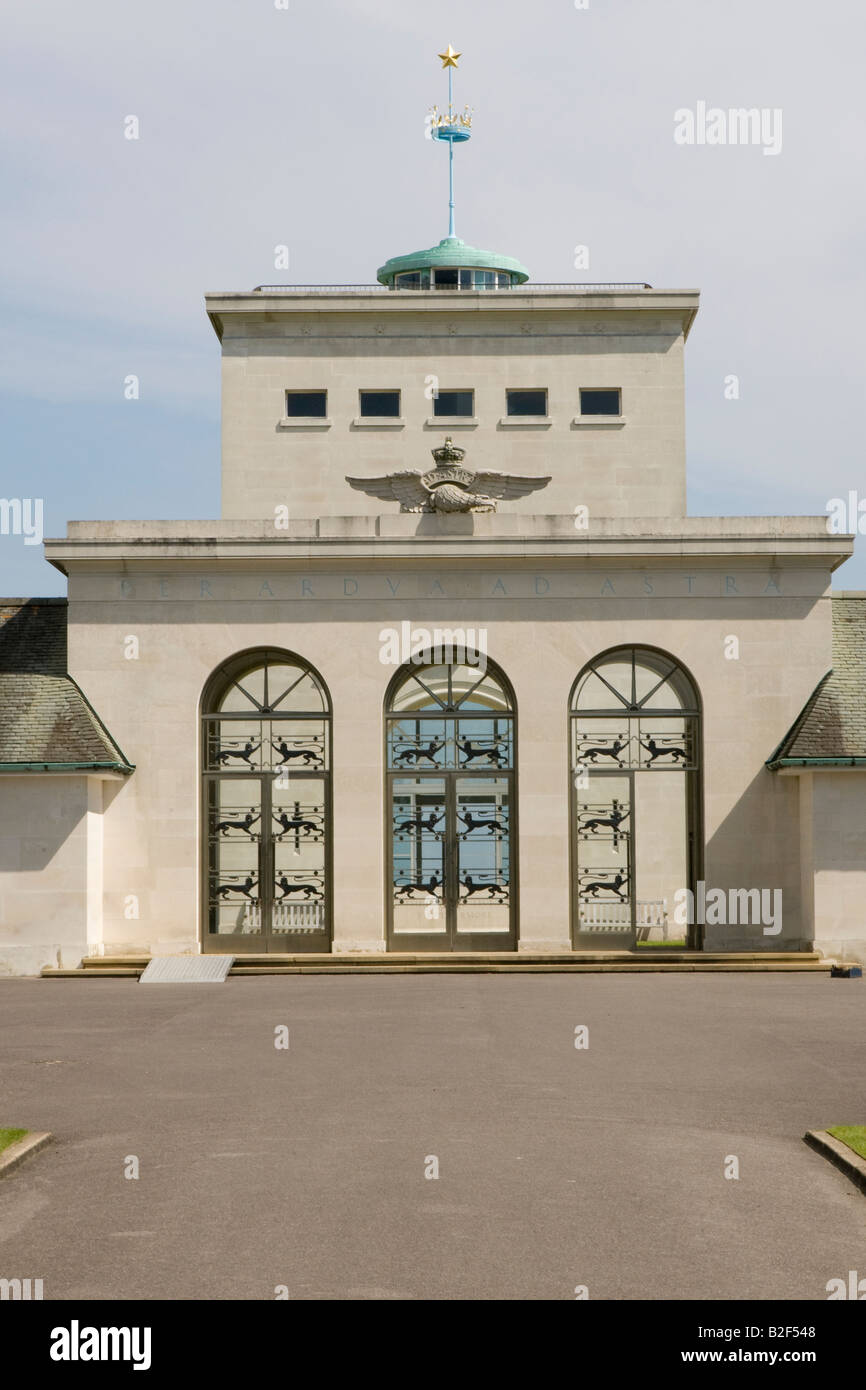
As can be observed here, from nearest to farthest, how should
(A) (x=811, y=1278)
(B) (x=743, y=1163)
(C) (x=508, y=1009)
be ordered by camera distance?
(A) (x=811, y=1278) → (B) (x=743, y=1163) → (C) (x=508, y=1009)

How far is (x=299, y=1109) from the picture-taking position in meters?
14.5

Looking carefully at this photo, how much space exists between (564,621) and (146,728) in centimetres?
823

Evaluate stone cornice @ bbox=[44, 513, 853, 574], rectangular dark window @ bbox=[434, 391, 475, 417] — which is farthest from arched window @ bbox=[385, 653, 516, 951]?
rectangular dark window @ bbox=[434, 391, 475, 417]

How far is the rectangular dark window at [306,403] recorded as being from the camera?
Result: 41.9 meters

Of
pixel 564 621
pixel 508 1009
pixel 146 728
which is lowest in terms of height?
pixel 508 1009

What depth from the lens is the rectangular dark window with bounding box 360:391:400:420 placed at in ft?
137

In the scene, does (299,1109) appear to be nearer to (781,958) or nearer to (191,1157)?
(191,1157)

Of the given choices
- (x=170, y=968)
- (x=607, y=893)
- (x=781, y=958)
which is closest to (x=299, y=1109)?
(x=170, y=968)

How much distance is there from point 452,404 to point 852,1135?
31061 mm

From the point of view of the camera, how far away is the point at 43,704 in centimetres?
3122

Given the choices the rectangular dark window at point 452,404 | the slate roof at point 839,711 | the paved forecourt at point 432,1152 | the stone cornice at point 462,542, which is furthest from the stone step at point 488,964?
the rectangular dark window at point 452,404

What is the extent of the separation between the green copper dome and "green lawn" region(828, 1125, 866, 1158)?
38.1 metres

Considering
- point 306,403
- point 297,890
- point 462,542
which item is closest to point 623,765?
point 462,542

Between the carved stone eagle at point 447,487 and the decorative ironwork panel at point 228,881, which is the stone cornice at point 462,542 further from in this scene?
the decorative ironwork panel at point 228,881
